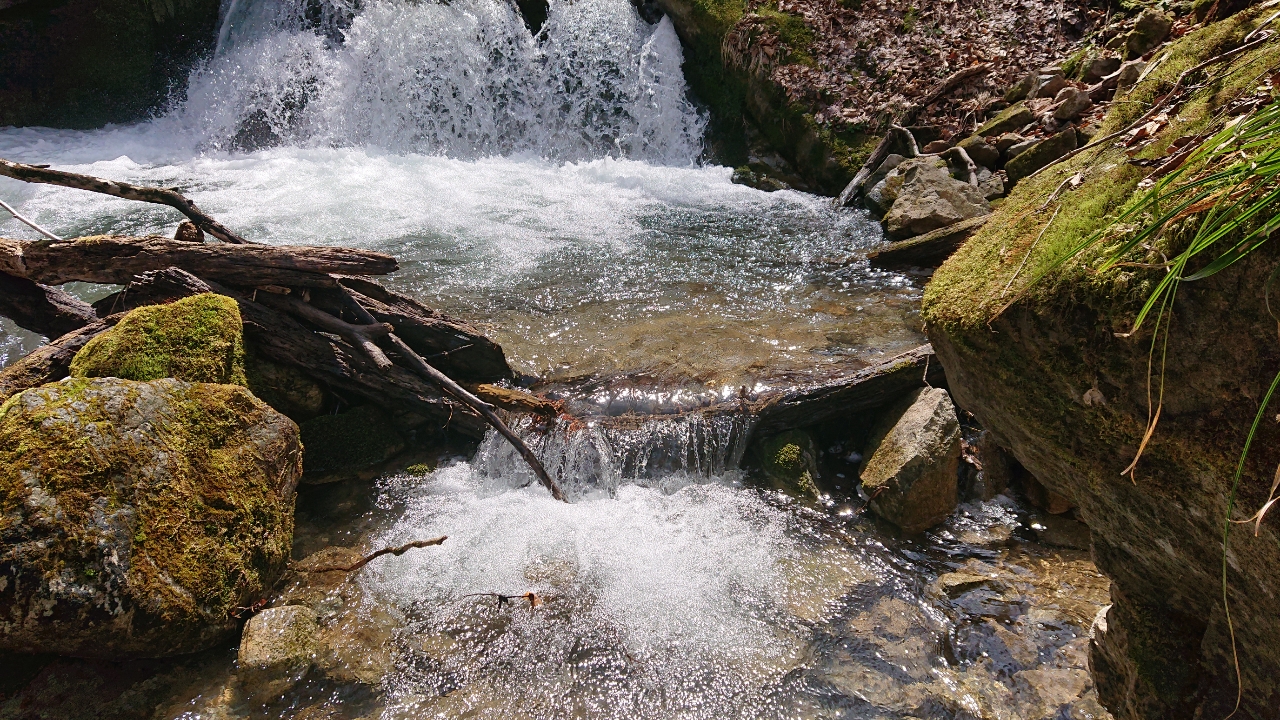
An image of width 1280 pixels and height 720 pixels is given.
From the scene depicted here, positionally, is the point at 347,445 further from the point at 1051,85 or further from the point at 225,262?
the point at 1051,85

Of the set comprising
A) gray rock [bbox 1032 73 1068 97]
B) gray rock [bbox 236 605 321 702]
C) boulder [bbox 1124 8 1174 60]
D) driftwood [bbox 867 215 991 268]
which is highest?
boulder [bbox 1124 8 1174 60]

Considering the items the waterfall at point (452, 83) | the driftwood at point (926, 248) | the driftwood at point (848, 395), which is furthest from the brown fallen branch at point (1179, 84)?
the waterfall at point (452, 83)

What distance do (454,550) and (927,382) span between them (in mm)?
3794

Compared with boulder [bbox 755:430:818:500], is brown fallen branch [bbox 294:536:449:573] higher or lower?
lower

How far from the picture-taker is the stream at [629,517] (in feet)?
11.0

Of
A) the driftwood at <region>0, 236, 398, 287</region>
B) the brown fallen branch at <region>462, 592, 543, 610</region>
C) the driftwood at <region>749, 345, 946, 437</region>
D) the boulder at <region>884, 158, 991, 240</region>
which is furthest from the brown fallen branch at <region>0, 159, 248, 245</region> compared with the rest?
the boulder at <region>884, 158, 991, 240</region>

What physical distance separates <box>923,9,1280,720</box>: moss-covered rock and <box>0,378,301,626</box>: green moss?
12.7 feet

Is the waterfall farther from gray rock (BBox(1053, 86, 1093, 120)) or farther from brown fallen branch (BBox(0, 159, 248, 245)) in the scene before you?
brown fallen branch (BBox(0, 159, 248, 245))

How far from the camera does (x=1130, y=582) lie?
7.16 feet

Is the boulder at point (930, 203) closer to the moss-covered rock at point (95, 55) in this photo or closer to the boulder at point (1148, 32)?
the boulder at point (1148, 32)

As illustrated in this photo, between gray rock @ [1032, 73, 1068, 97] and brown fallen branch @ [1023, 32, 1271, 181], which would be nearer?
brown fallen branch @ [1023, 32, 1271, 181]

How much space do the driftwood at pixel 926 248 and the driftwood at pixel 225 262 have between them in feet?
18.9

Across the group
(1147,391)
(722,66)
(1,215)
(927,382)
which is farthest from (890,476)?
(1,215)

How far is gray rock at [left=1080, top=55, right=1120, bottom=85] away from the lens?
8.23 meters
